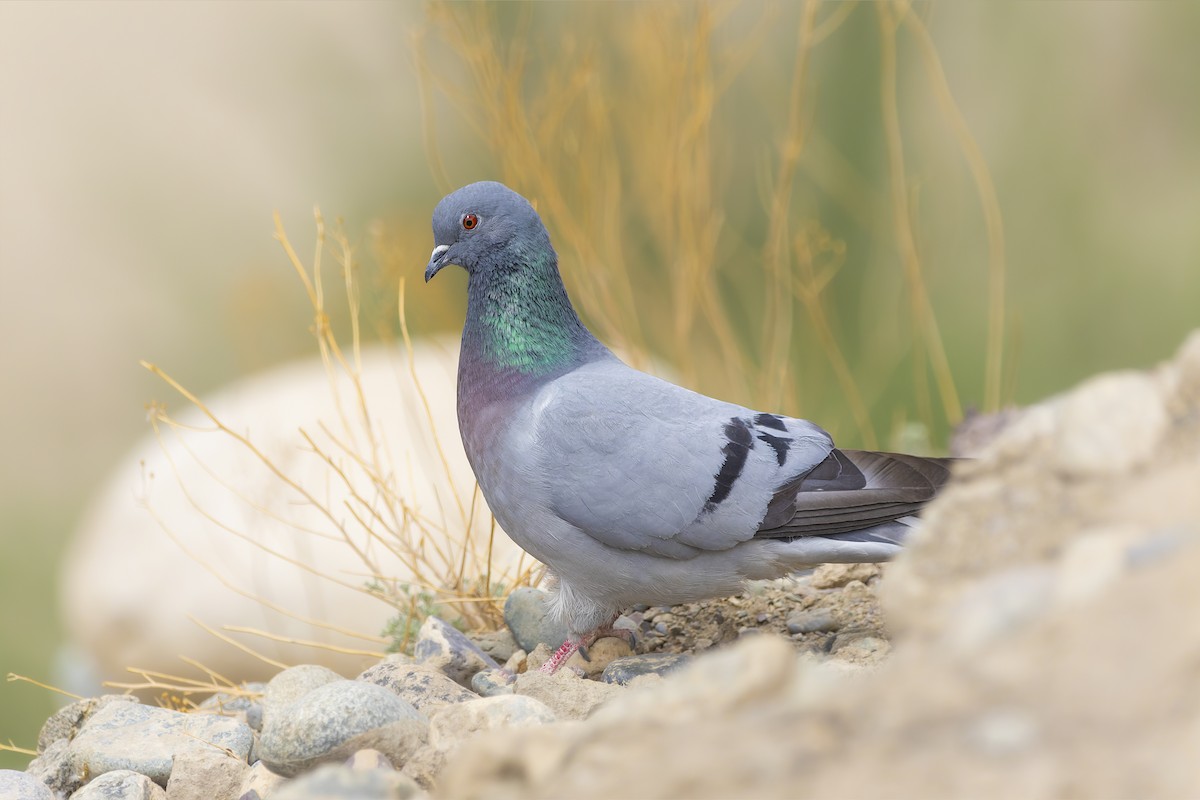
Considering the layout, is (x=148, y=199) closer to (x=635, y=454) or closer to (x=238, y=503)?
(x=238, y=503)

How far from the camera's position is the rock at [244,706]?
3.03 metres

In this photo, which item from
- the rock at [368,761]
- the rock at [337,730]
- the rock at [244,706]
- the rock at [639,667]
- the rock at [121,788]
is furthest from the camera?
the rock at [244,706]

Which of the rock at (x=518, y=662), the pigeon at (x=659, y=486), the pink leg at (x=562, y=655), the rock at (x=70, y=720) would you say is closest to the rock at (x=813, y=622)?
the pigeon at (x=659, y=486)

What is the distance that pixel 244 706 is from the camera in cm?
320

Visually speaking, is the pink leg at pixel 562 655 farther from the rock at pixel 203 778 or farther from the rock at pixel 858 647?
the rock at pixel 203 778

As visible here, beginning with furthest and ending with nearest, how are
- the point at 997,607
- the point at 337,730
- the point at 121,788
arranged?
the point at 121,788, the point at 337,730, the point at 997,607

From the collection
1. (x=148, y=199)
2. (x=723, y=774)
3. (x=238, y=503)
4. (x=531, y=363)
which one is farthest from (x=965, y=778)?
(x=148, y=199)

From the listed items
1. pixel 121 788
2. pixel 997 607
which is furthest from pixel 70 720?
pixel 997 607

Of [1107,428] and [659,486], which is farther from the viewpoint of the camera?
[659,486]

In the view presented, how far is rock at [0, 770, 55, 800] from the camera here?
2503mm

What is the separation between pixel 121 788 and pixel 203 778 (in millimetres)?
164

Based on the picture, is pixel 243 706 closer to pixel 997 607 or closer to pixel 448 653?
pixel 448 653

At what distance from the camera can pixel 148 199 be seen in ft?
25.0

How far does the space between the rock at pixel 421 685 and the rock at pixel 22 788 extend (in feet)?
2.28
